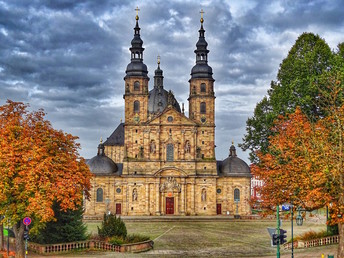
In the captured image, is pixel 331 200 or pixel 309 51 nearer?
pixel 331 200

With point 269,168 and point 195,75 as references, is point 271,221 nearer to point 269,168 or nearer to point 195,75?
point 195,75

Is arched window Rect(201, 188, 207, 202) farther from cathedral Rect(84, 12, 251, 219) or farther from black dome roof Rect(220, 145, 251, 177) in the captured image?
black dome roof Rect(220, 145, 251, 177)

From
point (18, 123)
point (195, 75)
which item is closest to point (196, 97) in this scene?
point (195, 75)

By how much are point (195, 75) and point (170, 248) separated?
155 feet

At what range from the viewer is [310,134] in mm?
31156

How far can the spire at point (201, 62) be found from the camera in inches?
3280

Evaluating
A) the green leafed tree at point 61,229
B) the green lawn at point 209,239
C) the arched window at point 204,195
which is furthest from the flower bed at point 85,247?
the arched window at point 204,195

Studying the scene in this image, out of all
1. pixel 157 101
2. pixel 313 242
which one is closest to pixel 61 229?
pixel 313 242

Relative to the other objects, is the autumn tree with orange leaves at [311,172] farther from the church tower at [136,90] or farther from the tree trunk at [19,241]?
the church tower at [136,90]

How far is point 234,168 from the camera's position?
3238 inches

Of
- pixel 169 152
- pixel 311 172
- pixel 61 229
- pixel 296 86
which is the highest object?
pixel 296 86

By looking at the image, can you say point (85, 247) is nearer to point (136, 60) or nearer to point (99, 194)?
point (99, 194)

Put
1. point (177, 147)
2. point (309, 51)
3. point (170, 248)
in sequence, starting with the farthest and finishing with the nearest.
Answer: point (177, 147) < point (309, 51) < point (170, 248)

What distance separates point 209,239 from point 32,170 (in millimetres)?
22273
